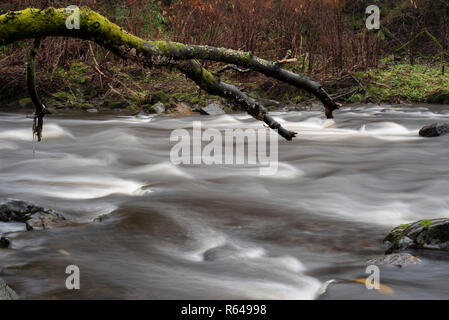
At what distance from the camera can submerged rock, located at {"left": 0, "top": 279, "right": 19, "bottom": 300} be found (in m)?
2.54

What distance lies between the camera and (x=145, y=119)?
10555mm

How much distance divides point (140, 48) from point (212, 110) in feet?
26.6

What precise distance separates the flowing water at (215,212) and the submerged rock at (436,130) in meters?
0.21

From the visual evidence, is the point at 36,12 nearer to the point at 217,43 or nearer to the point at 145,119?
the point at 145,119

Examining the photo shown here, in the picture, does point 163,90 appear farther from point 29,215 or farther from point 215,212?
point 29,215

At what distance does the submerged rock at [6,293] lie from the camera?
2539 mm

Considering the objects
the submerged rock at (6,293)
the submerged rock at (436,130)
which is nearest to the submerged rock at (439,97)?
the submerged rock at (436,130)

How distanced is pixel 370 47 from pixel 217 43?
342 cm

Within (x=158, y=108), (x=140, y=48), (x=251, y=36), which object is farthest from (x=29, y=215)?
(x=251, y=36)

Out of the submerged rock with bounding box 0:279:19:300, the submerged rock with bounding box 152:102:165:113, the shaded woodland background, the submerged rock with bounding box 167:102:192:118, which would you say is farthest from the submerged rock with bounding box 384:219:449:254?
the shaded woodland background

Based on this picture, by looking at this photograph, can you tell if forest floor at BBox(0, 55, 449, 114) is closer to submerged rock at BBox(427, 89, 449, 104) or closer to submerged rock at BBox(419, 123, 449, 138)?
submerged rock at BBox(427, 89, 449, 104)

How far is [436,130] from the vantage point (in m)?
8.38

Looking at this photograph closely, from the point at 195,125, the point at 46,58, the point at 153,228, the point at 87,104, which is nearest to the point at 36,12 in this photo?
the point at 153,228

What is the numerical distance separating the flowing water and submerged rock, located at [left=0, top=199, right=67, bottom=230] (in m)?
0.11
